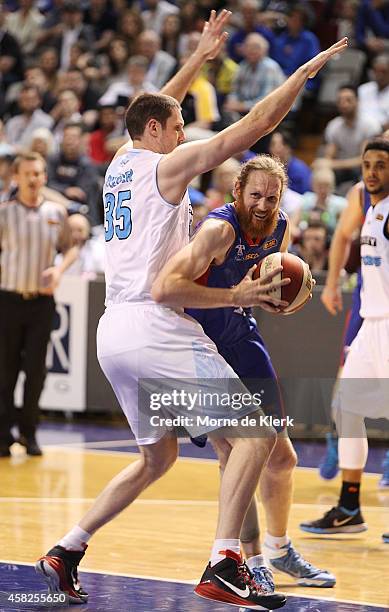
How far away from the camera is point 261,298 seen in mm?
5324

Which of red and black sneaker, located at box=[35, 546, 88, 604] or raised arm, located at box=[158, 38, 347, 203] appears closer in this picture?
raised arm, located at box=[158, 38, 347, 203]

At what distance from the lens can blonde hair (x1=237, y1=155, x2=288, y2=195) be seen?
575 centimetres

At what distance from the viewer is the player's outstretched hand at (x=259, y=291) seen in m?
5.32

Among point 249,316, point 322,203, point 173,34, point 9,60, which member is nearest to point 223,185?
point 322,203

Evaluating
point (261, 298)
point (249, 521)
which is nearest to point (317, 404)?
point (249, 521)

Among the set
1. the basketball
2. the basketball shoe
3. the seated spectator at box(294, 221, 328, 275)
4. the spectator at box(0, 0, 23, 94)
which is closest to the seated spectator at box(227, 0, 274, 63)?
the spectator at box(0, 0, 23, 94)

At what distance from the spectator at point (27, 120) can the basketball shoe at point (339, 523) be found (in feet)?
32.1

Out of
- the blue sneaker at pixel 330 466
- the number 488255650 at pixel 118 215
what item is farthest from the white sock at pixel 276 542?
the blue sneaker at pixel 330 466

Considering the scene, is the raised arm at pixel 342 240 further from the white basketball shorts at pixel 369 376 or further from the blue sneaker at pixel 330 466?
the blue sneaker at pixel 330 466

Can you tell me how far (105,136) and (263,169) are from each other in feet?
34.6

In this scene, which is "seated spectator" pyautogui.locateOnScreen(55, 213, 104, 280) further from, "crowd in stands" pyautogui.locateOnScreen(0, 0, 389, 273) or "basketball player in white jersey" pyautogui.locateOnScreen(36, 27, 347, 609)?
"basketball player in white jersey" pyautogui.locateOnScreen(36, 27, 347, 609)

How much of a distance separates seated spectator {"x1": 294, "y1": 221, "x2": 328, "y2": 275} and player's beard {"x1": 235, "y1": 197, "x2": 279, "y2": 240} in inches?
244

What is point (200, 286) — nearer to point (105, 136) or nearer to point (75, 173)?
point (75, 173)

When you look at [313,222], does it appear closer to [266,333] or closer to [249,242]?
[266,333]
